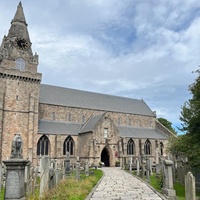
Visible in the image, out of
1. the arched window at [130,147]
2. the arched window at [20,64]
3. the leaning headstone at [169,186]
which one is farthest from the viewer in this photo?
the arched window at [130,147]

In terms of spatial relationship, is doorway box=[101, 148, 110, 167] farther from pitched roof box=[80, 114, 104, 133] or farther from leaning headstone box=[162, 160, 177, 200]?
leaning headstone box=[162, 160, 177, 200]

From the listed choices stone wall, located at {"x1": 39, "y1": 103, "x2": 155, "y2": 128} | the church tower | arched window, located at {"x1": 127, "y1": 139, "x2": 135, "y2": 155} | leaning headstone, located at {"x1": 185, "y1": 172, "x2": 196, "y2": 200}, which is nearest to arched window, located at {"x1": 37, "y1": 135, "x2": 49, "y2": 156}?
the church tower

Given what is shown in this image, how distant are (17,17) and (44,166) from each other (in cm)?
3500

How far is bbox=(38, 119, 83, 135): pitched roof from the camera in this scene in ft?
131

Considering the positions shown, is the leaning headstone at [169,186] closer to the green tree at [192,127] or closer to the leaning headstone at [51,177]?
the green tree at [192,127]

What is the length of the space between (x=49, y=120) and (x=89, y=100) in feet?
33.2

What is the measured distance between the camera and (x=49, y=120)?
143ft

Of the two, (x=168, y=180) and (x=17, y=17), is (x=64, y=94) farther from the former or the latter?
(x=168, y=180)

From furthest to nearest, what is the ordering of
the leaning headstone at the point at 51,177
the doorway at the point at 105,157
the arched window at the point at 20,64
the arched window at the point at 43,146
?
the doorway at the point at 105,157, the arched window at the point at 20,64, the arched window at the point at 43,146, the leaning headstone at the point at 51,177

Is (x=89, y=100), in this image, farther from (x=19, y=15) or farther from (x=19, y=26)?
(x=19, y=15)

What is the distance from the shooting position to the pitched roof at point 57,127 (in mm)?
40003

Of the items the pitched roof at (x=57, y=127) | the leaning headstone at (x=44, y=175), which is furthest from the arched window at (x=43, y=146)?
the leaning headstone at (x=44, y=175)

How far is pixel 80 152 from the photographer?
41406mm

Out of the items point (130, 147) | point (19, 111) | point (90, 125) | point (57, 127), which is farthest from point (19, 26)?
point (130, 147)
